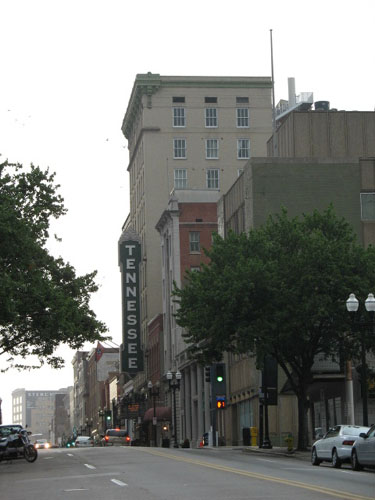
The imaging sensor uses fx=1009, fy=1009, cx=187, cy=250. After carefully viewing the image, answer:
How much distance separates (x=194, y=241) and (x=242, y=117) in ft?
80.3

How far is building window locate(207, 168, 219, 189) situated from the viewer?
376 feet

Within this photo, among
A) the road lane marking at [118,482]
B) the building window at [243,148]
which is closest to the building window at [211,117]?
the building window at [243,148]

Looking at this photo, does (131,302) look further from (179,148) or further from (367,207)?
(367,207)

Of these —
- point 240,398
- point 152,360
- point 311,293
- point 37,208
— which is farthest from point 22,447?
point 152,360

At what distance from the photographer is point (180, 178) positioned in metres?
115

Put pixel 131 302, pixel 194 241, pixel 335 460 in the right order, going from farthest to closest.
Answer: pixel 131 302, pixel 194 241, pixel 335 460

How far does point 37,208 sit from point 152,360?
2662 inches

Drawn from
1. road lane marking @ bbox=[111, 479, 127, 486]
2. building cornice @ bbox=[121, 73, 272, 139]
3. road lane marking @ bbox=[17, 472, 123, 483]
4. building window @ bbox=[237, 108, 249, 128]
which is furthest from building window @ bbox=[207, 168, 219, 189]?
road lane marking @ bbox=[111, 479, 127, 486]

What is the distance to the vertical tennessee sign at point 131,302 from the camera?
115 m

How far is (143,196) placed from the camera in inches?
4663

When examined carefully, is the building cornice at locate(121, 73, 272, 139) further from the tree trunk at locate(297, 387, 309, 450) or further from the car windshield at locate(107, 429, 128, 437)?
the tree trunk at locate(297, 387, 309, 450)

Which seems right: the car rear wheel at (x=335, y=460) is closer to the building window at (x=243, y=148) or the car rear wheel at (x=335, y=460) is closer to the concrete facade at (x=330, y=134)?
the concrete facade at (x=330, y=134)

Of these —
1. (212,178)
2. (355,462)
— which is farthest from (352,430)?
(212,178)

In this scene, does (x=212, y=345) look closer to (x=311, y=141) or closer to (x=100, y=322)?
(x=100, y=322)
